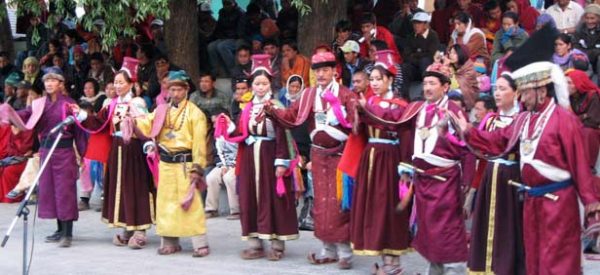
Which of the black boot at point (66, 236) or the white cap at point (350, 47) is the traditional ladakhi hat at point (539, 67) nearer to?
the white cap at point (350, 47)

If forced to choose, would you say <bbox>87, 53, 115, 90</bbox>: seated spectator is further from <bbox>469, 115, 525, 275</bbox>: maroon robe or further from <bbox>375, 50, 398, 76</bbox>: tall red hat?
<bbox>469, 115, 525, 275</bbox>: maroon robe

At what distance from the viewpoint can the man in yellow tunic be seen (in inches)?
409

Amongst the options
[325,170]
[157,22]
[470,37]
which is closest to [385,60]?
[325,170]

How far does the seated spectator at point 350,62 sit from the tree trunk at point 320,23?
1.25 metres

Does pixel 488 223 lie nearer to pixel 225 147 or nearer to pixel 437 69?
pixel 437 69

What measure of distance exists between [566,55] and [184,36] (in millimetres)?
5513

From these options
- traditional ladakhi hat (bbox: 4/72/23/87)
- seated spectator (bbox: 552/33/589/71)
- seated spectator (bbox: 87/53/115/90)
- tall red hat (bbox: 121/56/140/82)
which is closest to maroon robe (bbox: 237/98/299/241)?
tall red hat (bbox: 121/56/140/82)

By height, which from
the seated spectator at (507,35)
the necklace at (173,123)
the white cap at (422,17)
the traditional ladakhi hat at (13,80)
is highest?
the white cap at (422,17)

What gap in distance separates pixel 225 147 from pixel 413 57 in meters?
2.54

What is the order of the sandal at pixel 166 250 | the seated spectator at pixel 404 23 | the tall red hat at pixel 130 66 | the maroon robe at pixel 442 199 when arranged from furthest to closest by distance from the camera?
the seated spectator at pixel 404 23, the tall red hat at pixel 130 66, the sandal at pixel 166 250, the maroon robe at pixel 442 199

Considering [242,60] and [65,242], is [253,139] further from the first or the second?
[242,60]

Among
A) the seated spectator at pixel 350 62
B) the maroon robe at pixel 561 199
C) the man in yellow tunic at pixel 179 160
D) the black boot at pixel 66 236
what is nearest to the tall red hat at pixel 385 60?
the maroon robe at pixel 561 199

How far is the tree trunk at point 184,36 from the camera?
14703mm

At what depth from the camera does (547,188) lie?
24.5 feet
